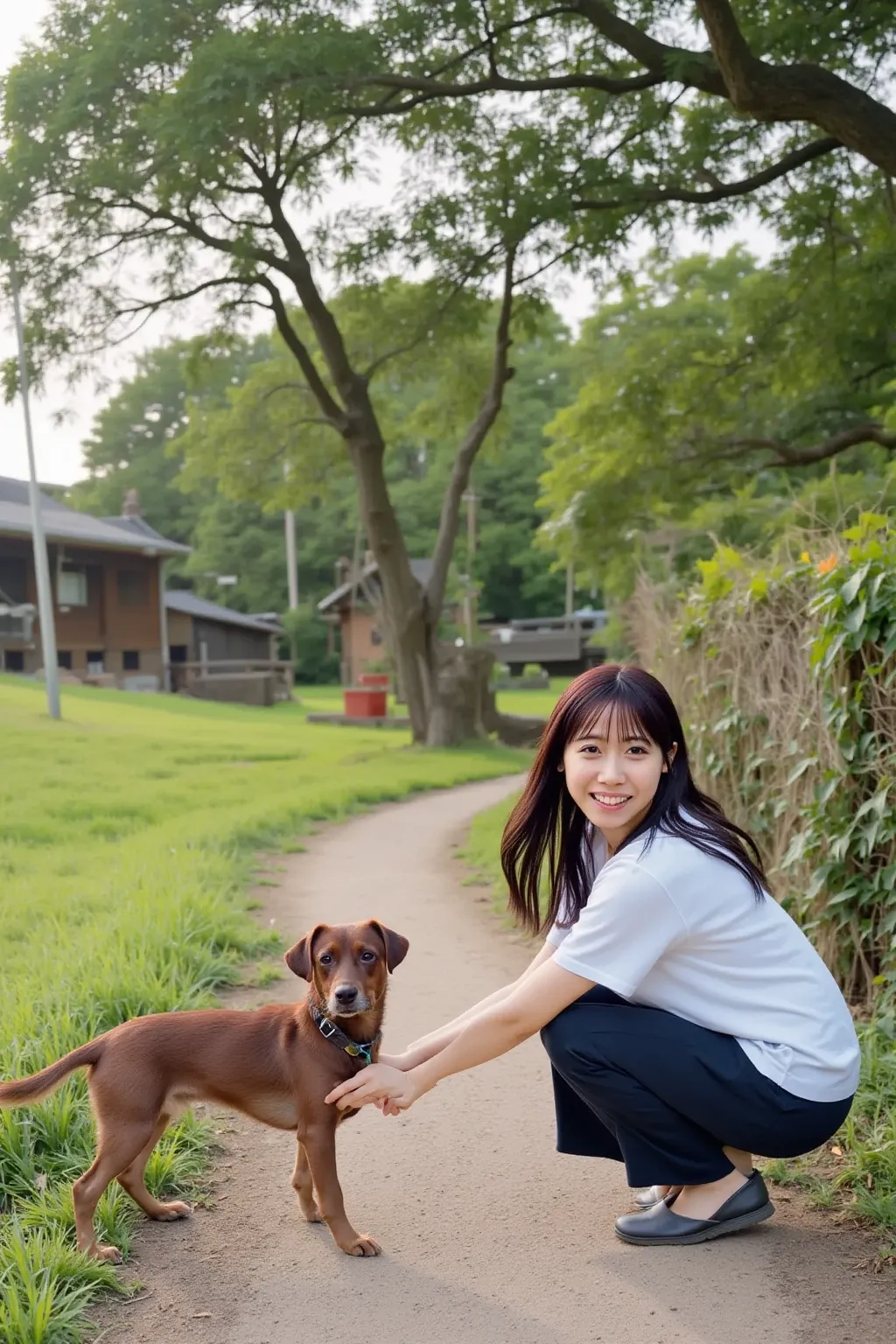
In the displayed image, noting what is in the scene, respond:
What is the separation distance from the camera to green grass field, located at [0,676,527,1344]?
371 centimetres

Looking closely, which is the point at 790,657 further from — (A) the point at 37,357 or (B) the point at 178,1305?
(A) the point at 37,357

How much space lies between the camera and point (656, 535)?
23.1 meters

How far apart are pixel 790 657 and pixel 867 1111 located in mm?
2378

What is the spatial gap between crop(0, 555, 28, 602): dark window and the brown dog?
33616 millimetres

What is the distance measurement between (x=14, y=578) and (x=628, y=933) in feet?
116

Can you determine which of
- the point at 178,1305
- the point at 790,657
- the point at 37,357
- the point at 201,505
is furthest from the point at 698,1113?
the point at 201,505

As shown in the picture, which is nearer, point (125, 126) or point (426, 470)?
point (125, 126)

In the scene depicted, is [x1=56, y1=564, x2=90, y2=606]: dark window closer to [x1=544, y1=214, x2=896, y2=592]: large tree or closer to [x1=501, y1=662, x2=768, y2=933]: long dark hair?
[x1=544, y1=214, x2=896, y2=592]: large tree

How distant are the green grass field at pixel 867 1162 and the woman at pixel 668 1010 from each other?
324mm

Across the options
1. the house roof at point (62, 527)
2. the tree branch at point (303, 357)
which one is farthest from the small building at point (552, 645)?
the tree branch at point (303, 357)

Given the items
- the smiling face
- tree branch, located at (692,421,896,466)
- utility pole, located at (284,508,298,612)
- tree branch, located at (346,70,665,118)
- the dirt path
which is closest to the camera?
the dirt path

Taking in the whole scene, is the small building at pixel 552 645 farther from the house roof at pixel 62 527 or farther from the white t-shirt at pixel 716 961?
the white t-shirt at pixel 716 961

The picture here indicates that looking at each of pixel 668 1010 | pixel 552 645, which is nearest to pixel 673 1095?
pixel 668 1010

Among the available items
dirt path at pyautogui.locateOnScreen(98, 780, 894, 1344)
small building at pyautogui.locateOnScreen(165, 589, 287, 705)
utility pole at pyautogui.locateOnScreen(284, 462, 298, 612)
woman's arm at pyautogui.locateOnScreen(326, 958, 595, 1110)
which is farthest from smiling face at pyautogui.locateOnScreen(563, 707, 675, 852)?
utility pole at pyautogui.locateOnScreen(284, 462, 298, 612)
